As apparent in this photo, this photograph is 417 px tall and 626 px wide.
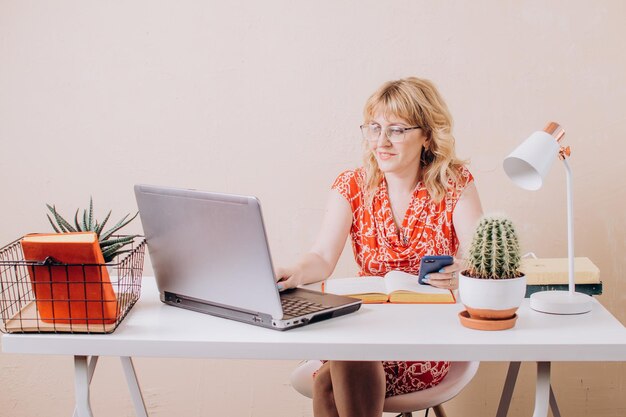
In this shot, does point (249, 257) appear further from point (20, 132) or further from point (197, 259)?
point (20, 132)

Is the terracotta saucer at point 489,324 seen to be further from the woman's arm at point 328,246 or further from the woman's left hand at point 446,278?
the woman's arm at point 328,246

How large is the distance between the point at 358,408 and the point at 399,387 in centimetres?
20

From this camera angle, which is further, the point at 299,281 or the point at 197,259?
the point at 299,281

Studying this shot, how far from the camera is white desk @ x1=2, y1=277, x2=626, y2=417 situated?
1.53 meters

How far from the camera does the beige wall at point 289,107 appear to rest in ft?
9.04

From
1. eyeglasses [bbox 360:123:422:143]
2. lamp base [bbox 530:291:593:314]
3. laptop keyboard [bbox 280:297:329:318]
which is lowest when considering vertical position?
lamp base [bbox 530:291:593:314]

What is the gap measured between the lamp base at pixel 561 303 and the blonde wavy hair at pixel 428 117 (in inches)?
24.1

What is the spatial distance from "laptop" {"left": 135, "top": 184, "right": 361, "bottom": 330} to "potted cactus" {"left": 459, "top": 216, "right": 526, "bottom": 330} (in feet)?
0.89

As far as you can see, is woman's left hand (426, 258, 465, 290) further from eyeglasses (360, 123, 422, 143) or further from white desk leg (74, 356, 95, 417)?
white desk leg (74, 356, 95, 417)

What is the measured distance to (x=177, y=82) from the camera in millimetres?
2859

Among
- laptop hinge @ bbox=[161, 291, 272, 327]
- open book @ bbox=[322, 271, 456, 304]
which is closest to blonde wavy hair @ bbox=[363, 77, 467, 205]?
open book @ bbox=[322, 271, 456, 304]

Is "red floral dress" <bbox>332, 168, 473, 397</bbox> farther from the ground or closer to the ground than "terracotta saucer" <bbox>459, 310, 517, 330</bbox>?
farther from the ground

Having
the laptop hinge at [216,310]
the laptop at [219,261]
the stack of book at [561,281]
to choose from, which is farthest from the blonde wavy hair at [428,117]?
the laptop hinge at [216,310]

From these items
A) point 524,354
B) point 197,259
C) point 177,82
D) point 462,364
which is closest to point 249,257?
point 197,259
